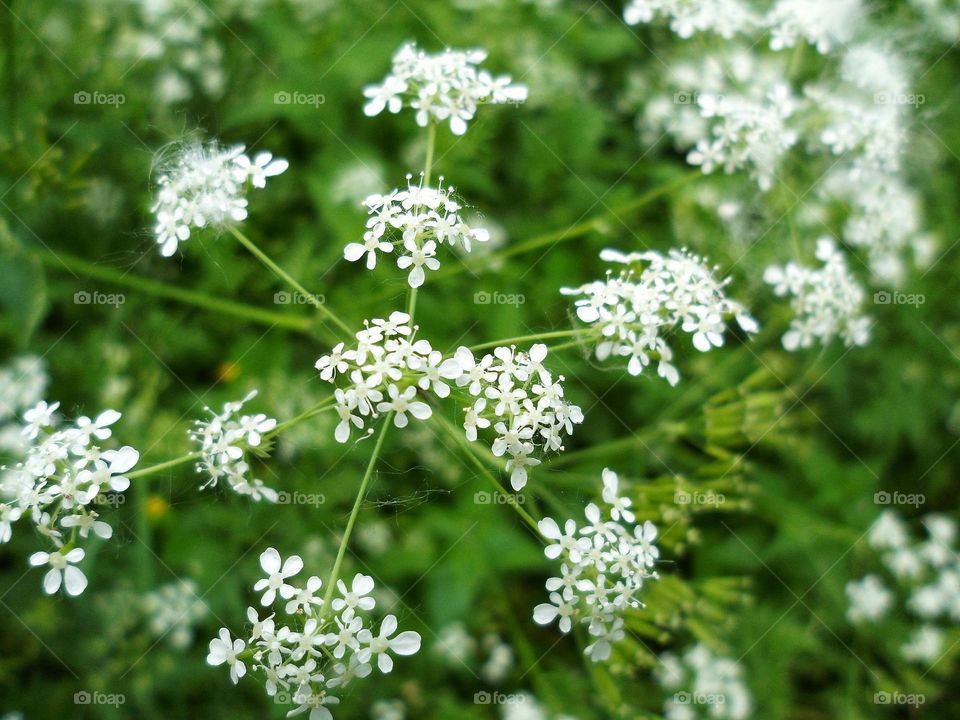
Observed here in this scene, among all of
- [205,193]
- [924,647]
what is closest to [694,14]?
[205,193]

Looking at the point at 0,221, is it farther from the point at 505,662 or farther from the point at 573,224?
the point at 505,662

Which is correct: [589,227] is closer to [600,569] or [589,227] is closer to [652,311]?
[652,311]

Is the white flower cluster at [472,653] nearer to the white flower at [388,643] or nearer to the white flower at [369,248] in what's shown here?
the white flower at [388,643]

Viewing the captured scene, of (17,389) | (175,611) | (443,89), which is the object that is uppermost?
(443,89)

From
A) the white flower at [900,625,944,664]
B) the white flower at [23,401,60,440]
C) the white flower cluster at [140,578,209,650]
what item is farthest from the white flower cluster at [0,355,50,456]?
the white flower at [900,625,944,664]

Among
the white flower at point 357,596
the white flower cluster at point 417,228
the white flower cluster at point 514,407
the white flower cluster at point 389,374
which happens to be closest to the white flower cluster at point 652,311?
the white flower cluster at point 514,407

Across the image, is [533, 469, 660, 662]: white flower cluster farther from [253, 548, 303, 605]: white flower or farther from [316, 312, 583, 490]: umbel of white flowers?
[253, 548, 303, 605]: white flower

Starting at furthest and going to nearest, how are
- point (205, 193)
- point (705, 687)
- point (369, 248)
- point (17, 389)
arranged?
point (705, 687), point (17, 389), point (205, 193), point (369, 248)
